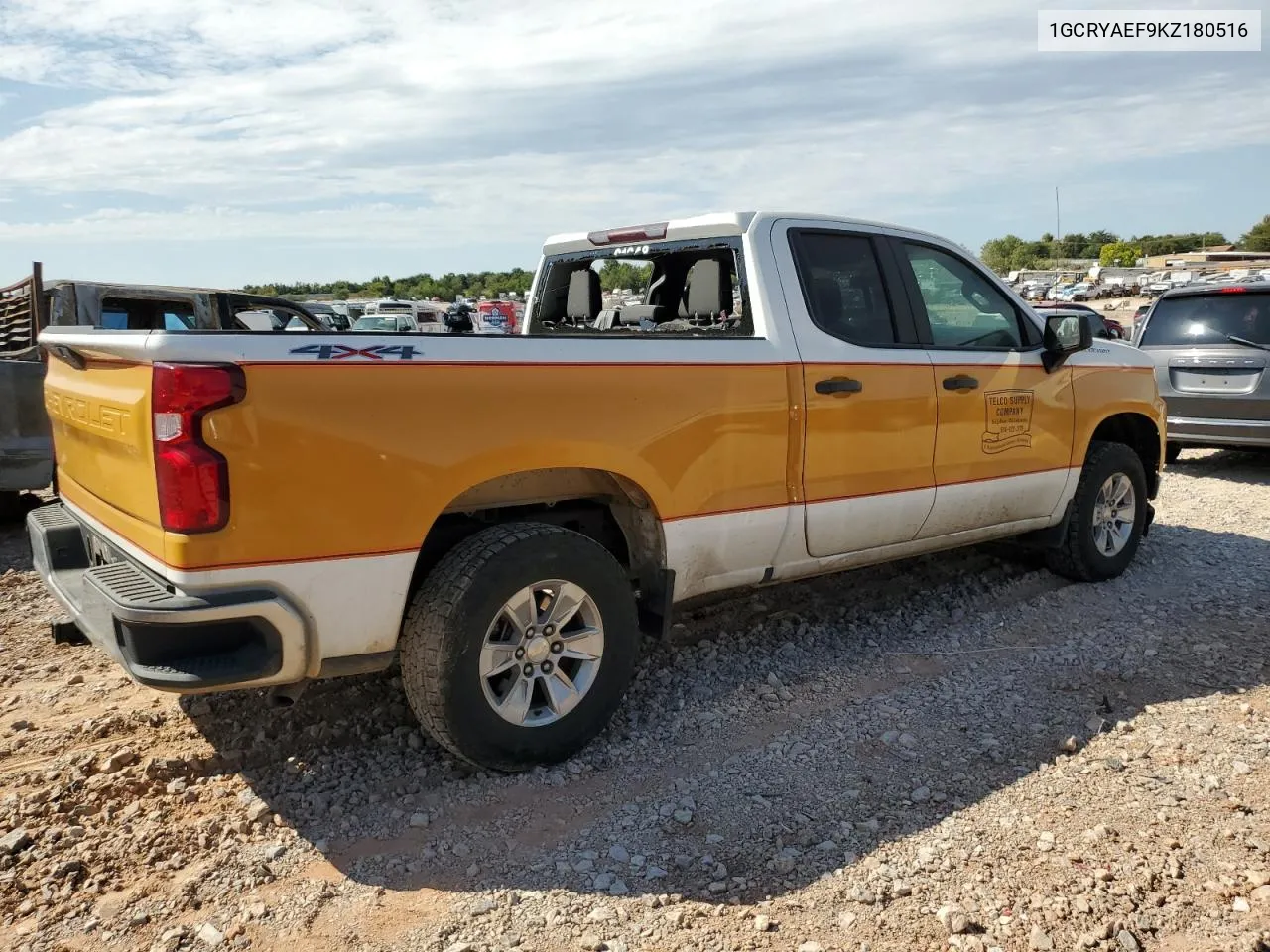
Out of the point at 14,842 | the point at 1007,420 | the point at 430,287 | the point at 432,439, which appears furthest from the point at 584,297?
the point at 430,287

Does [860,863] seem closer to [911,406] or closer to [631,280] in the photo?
[911,406]

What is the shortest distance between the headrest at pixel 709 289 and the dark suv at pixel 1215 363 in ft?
21.3

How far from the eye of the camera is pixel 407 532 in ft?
10.5

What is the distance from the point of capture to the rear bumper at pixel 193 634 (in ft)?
9.43

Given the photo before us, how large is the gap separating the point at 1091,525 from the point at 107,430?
4933 millimetres

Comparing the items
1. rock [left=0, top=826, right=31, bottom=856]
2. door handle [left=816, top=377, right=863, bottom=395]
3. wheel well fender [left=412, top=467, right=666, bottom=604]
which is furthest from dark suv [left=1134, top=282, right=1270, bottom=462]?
rock [left=0, top=826, right=31, bottom=856]

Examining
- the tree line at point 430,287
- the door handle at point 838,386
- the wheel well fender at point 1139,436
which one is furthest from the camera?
the tree line at point 430,287

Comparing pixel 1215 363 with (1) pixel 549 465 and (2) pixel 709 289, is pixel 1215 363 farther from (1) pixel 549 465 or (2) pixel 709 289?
(1) pixel 549 465

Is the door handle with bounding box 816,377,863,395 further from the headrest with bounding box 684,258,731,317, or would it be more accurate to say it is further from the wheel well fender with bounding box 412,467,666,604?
the wheel well fender with bounding box 412,467,666,604

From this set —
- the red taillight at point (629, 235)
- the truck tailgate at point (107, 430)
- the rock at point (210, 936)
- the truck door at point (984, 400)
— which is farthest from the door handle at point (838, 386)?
the rock at point (210, 936)

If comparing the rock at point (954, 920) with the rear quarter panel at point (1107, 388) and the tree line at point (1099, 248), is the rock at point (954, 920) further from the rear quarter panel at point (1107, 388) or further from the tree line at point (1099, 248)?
the tree line at point (1099, 248)

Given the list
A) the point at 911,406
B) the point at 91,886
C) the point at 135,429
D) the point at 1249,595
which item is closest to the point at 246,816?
the point at 91,886

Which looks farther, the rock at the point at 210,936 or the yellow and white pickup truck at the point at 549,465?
the yellow and white pickup truck at the point at 549,465

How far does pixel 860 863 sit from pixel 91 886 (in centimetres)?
225
